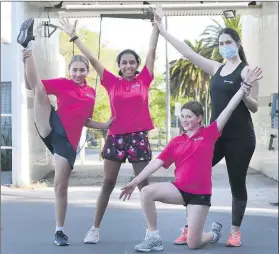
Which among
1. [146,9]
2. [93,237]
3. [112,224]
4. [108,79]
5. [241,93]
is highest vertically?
[146,9]

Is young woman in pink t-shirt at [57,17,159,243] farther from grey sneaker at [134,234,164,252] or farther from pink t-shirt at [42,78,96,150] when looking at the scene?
grey sneaker at [134,234,164,252]

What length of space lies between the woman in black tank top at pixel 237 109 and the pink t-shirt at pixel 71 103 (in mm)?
855

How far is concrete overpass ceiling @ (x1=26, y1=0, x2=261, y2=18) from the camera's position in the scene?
9867mm

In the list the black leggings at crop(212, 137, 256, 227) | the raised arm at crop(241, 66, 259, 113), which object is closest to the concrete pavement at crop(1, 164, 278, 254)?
the black leggings at crop(212, 137, 256, 227)

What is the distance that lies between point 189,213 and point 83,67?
1.50 m

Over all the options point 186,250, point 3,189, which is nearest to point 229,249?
point 186,250

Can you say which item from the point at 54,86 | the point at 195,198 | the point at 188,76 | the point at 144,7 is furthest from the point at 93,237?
the point at 188,76

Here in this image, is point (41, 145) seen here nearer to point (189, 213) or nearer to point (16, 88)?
point (16, 88)

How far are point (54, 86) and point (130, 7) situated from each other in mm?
5760

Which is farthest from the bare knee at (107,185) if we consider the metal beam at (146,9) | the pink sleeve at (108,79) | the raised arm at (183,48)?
the metal beam at (146,9)

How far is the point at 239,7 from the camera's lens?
1109 centimetres

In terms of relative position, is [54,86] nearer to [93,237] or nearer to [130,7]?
[93,237]

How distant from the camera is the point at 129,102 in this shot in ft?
13.9

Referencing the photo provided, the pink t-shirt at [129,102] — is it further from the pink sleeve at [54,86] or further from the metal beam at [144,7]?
the metal beam at [144,7]
